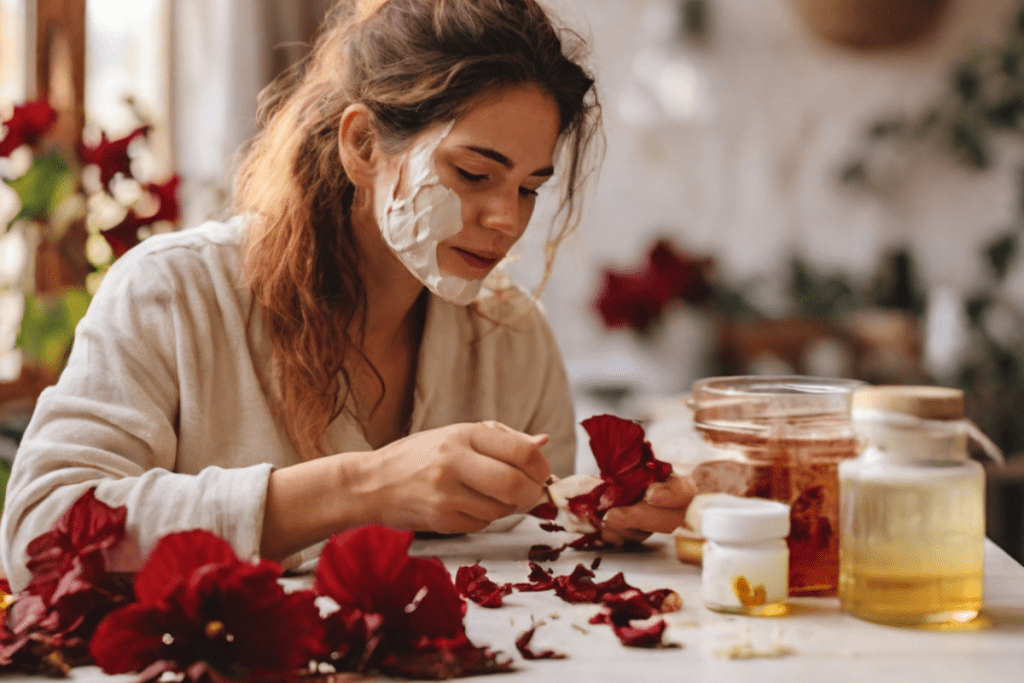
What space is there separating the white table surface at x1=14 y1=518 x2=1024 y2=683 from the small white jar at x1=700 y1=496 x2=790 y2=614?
0.5 inches

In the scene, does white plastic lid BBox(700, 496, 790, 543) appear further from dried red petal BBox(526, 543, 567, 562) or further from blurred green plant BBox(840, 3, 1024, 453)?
blurred green plant BBox(840, 3, 1024, 453)

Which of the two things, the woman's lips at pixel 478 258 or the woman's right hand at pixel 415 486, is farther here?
the woman's lips at pixel 478 258

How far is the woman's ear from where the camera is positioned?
1.04 metres

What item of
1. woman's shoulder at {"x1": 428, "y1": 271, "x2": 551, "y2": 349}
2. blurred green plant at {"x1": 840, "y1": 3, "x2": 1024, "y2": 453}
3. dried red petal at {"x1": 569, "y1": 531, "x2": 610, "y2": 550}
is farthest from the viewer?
blurred green plant at {"x1": 840, "y1": 3, "x2": 1024, "y2": 453}

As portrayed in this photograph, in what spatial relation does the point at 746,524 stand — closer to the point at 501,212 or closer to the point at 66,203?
the point at 501,212

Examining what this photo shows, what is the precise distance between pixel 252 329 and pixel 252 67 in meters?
1.22

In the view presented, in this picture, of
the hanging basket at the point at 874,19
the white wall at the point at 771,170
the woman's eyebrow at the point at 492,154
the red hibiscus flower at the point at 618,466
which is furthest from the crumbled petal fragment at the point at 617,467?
the hanging basket at the point at 874,19

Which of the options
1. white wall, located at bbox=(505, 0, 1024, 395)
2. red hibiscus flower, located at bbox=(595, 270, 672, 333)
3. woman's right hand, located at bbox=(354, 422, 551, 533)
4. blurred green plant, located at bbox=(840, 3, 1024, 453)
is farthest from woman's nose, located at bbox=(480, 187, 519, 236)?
white wall, located at bbox=(505, 0, 1024, 395)

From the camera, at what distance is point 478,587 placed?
71 centimetres

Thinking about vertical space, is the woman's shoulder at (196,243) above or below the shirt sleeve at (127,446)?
above

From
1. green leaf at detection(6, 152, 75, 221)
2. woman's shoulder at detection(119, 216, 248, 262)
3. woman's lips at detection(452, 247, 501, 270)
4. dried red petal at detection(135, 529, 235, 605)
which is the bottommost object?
dried red petal at detection(135, 529, 235, 605)

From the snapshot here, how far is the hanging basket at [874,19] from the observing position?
118 inches

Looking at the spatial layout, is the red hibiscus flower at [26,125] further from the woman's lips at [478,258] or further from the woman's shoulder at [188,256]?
the woman's lips at [478,258]

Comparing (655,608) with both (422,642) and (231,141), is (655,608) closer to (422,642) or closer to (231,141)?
(422,642)
